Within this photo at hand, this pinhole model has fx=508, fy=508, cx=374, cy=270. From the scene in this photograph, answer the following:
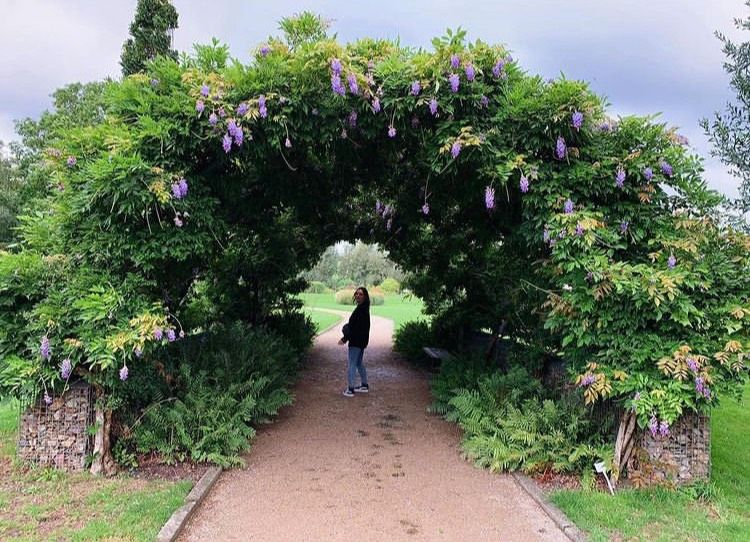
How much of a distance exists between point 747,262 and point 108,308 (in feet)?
18.4

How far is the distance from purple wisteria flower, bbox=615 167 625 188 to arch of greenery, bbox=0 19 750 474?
35mm

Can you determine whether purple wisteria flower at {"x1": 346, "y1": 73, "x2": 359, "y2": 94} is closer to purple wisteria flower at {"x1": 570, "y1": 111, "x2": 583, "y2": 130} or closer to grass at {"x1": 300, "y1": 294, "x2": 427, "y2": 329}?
purple wisteria flower at {"x1": 570, "y1": 111, "x2": 583, "y2": 130}

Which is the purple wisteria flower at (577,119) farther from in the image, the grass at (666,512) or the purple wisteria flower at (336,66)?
the grass at (666,512)

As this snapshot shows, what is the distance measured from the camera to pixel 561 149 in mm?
4707

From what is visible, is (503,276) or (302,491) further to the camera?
(503,276)

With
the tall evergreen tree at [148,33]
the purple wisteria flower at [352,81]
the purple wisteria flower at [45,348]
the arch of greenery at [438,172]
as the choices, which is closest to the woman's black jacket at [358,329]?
the arch of greenery at [438,172]

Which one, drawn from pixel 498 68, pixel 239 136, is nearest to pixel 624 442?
pixel 498 68

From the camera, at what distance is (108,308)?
14.5 feet

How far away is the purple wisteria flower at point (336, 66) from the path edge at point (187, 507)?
377 centimetres

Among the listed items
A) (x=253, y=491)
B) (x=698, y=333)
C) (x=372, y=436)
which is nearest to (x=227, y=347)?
(x=372, y=436)

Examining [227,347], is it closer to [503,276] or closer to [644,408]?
[503,276]

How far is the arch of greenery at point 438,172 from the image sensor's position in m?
4.36

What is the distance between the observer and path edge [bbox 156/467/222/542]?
11.5ft

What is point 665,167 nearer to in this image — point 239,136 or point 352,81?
point 352,81
